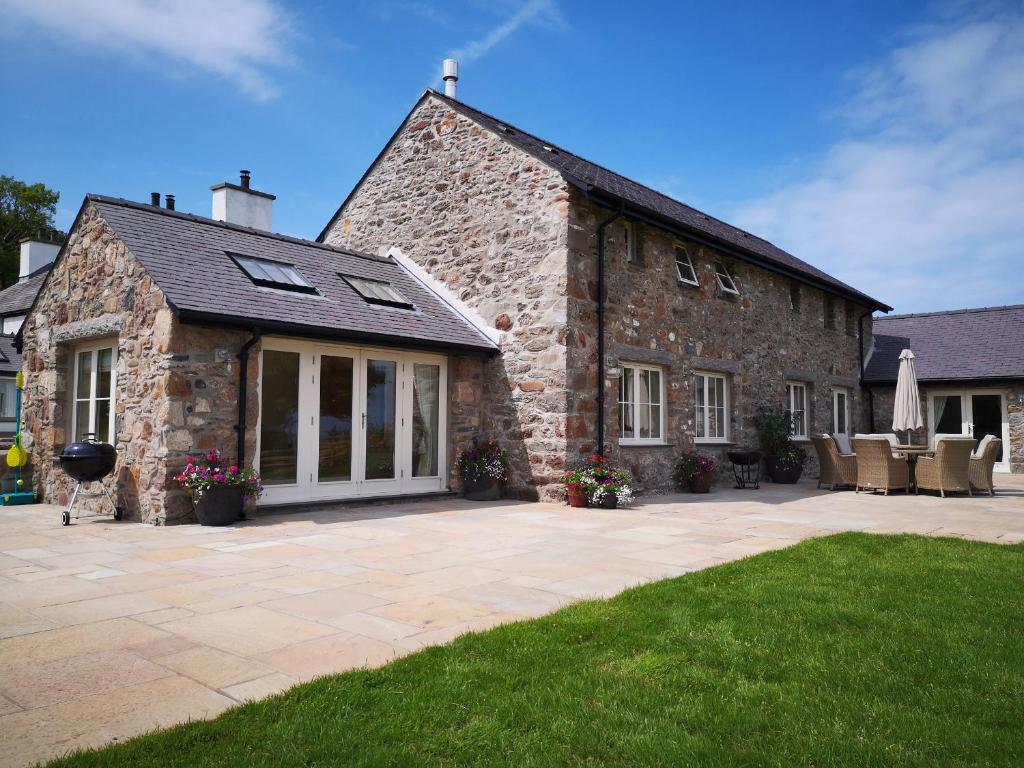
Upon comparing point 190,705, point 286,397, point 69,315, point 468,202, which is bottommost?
point 190,705

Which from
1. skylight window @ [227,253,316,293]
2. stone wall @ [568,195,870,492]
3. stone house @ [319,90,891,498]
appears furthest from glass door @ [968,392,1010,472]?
skylight window @ [227,253,316,293]

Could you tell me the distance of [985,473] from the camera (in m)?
11.4

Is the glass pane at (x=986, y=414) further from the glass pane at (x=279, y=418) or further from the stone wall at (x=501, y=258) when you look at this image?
the glass pane at (x=279, y=418)

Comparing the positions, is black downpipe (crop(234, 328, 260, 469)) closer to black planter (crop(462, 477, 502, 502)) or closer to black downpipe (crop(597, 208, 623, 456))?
black planter (crop(462, 477, 502, 502))

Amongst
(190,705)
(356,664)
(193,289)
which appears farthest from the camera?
(193,289)

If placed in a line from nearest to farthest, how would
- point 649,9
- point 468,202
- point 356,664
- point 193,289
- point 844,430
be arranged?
1. point 356,664
2. point 193,289
3. point 649,9
4. point 468,202
5. point 844,430

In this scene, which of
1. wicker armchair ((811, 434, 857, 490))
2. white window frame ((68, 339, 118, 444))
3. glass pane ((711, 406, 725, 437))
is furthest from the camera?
glass pane ((711, 406, 725, 437))

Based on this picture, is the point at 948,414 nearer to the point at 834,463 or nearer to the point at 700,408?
the point at 834,463

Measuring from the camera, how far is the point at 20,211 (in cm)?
2945

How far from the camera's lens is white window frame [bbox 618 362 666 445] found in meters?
11.2

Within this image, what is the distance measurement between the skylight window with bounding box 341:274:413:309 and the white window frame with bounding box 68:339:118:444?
10.9 ft

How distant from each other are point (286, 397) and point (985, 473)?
35.7 ft

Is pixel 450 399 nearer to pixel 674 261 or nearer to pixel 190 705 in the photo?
pixel 674 261

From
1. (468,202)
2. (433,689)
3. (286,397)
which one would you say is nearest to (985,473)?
(468,202)
